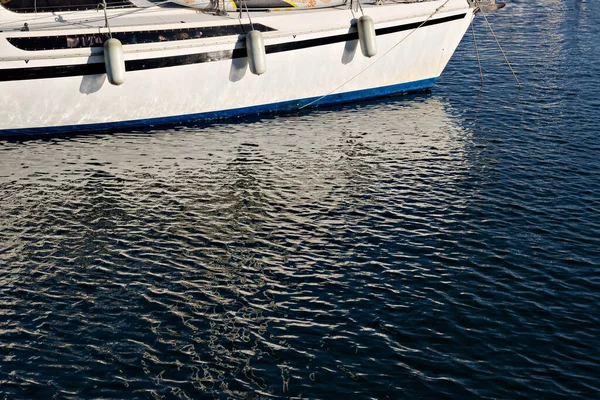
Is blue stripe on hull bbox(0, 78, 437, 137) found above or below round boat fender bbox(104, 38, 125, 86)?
below

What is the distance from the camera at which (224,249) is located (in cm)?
1944

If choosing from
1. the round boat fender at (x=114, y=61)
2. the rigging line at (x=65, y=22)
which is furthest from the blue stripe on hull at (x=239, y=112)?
the rigging line at (x=65, y=22)

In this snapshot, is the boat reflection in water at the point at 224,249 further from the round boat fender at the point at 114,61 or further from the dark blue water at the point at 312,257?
the round boat fender at the point at 114,61

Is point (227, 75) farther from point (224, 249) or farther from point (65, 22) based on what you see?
point (224, 249)

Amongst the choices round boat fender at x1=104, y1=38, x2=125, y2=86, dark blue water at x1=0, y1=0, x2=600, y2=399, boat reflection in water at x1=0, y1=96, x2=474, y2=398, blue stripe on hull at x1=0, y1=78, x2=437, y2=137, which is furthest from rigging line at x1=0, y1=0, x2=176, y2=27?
dark blue water at x1=0, y1=0, x2=600, y2=399

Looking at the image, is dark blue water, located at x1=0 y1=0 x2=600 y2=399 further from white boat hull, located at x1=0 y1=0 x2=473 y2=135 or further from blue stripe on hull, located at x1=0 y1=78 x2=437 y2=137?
white boat hull, located at x1=0 y1=0 x2=473 y2=135

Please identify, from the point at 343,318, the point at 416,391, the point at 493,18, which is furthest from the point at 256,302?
the point at 493,18

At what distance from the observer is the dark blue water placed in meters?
14.4

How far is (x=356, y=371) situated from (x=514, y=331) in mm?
Result: 3323

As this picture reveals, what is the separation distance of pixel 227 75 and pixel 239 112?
162 centimetres

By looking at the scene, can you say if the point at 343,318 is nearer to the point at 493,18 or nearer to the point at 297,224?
the point at 297,224

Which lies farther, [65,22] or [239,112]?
[239,112]

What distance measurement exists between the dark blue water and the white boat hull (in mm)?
868

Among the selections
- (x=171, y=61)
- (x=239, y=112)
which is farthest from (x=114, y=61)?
(x=239, y=112)
